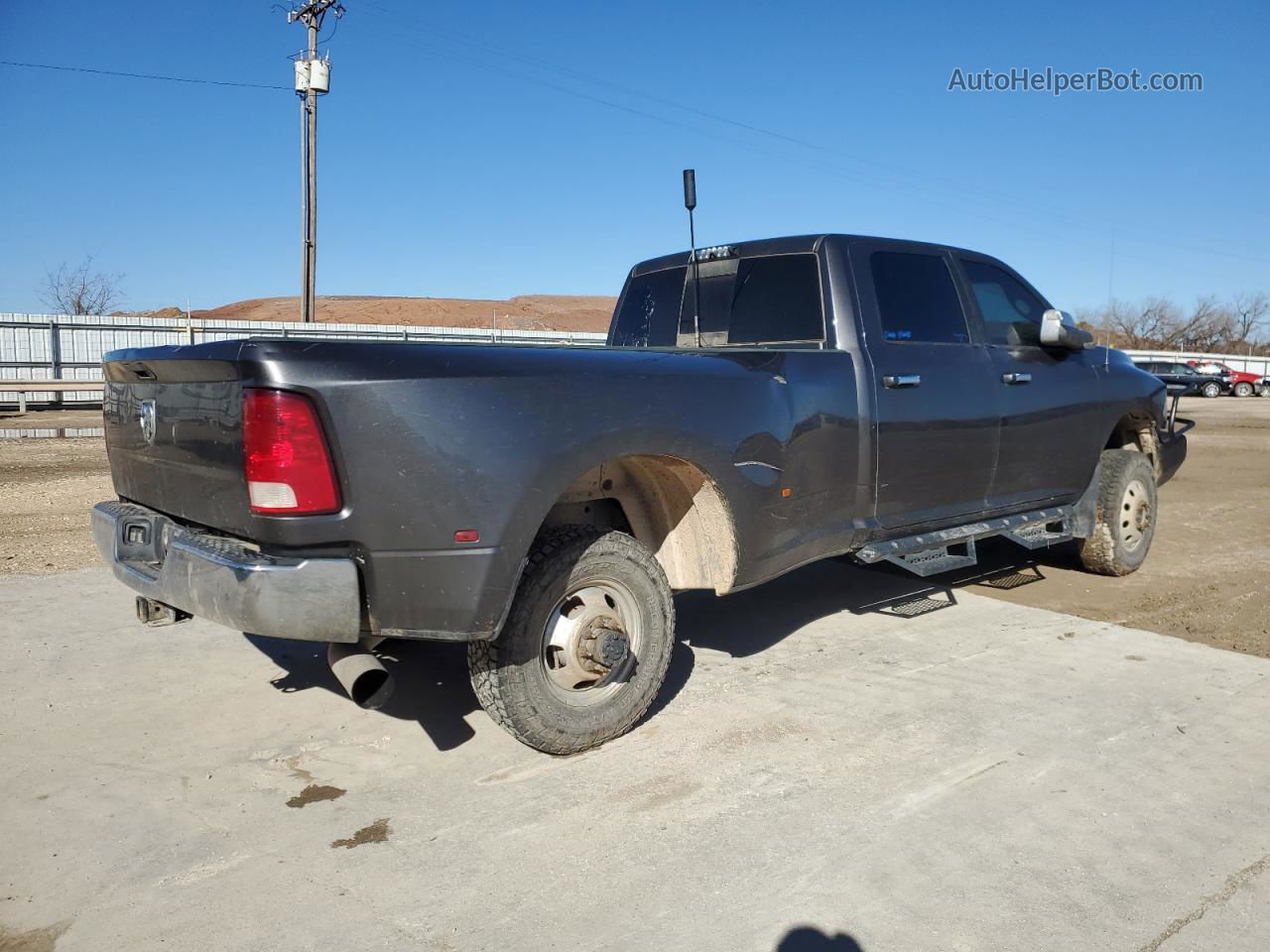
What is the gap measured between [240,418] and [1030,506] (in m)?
4.44

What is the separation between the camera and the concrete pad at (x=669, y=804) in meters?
2.66

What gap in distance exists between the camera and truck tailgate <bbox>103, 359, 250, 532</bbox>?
3.09m

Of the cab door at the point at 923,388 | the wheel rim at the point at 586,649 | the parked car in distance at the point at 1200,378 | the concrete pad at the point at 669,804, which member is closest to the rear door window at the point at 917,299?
the cab door at the point at 923,388

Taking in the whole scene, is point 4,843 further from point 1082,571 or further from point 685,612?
point 1082,571

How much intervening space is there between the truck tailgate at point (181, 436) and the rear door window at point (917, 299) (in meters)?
3.05

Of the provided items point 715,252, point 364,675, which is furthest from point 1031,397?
point 364,675

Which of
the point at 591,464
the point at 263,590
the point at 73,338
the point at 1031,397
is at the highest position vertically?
the point at 1031,397

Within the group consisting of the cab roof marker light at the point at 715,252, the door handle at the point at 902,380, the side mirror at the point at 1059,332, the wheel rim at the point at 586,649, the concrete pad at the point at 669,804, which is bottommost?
the concrete pad at the point at 669,804

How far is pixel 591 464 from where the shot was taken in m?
3.45

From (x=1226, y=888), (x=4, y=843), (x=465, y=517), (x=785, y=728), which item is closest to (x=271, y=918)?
(x=4, y=843)

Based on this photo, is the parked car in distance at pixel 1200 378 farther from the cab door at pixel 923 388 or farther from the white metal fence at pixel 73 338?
the cab door at pixel 923 388

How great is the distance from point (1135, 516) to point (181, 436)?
5.86 meters

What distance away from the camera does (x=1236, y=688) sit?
444 centimetres

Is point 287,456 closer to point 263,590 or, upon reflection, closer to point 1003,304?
point 263,590
